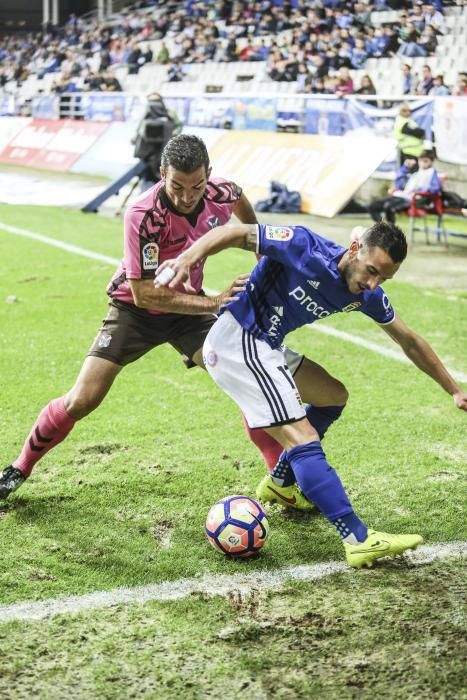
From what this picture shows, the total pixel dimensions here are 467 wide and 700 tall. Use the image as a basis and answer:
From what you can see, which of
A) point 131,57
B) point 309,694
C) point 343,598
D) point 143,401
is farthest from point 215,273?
point 131,57

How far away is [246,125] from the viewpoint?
1888cm

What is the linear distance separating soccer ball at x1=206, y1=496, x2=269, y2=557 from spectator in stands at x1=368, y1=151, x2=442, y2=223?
31.8 feet

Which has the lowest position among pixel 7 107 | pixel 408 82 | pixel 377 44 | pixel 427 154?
pixel 7 107

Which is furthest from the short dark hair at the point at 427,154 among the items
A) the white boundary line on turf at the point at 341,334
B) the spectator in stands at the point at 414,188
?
the white boundary line on turf at the point at 341,334

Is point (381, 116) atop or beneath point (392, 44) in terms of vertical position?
atop

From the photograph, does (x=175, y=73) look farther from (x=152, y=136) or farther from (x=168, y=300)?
(x=168, y=300)

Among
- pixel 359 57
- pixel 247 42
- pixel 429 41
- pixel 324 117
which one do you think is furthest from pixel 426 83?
pixel 247 42

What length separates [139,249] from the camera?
445 cm

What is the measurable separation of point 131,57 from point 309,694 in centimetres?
3440

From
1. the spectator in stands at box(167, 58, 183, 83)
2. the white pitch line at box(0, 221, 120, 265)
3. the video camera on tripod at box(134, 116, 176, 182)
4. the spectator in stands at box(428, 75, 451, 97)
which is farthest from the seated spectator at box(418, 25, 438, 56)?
the white pitch line at box(0, 221, 120, 265)

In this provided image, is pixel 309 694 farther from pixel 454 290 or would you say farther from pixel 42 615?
pixel 454 290

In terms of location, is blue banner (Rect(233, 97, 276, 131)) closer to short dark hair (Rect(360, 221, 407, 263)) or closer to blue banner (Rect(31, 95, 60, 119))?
blue banner (Rect(31, 95, 60, 119))

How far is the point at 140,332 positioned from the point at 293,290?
101 centimetres

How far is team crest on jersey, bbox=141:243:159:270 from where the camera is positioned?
14.6 feet
